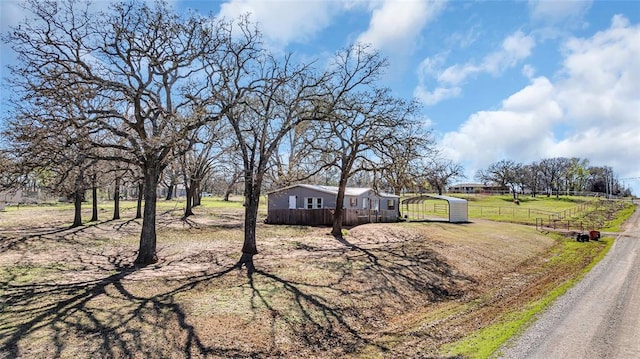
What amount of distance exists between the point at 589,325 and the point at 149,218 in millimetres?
15414

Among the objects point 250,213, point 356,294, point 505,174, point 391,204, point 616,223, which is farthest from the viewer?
point 505,174

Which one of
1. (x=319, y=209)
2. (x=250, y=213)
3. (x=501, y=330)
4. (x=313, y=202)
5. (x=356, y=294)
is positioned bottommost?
(x=501, y=330)

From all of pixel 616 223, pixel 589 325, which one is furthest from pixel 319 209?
pixel 616 223

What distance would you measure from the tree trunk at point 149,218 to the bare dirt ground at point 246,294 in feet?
2.59

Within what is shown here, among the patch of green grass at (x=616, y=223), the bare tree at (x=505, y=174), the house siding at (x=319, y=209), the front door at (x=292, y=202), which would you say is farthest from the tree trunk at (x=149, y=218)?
the bare tree at (x=505, y=174)

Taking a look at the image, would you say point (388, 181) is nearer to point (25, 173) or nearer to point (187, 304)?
point (187, 304)

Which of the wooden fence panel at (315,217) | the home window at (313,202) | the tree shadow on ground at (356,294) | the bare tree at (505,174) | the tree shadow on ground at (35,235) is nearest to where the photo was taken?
the tree shadow on ground at (356,294)

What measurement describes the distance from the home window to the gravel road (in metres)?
20.6

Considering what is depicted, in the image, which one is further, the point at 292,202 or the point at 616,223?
the point at 616,223

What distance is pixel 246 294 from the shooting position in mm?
12141

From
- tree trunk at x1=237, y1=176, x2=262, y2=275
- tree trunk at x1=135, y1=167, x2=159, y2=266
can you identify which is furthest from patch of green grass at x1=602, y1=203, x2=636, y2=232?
tree trunk at x1=135, y1=167, x2=159, y2=266

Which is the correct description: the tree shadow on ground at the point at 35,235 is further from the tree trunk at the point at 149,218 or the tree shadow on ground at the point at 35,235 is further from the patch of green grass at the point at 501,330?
the patch of green grass at the point at 501,330

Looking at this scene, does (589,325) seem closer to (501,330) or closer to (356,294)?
(501,330)

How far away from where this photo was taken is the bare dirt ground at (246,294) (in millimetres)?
9125
